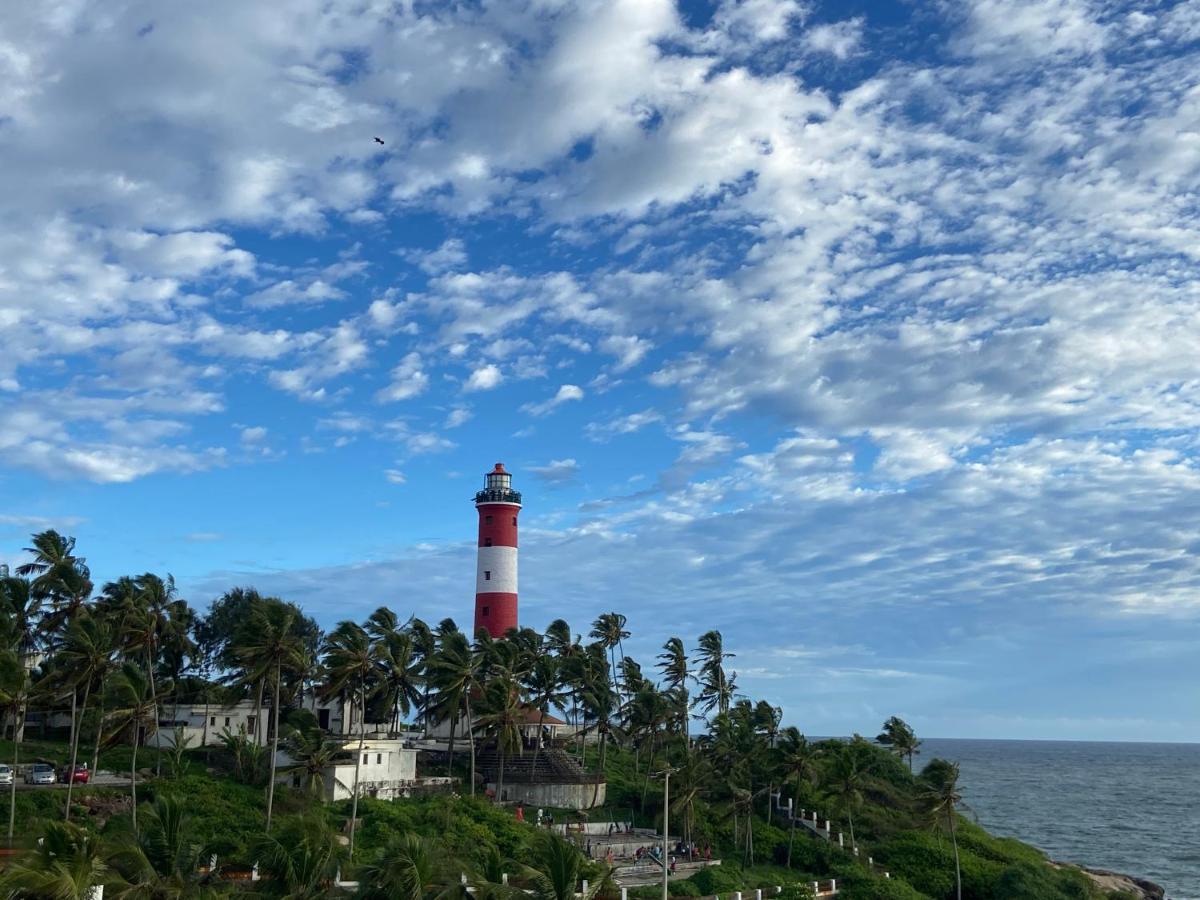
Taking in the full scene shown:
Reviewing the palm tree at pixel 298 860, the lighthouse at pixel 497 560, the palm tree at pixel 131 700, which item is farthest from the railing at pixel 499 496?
the palm tree at pixel 298 860

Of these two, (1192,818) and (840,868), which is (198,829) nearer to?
(840,868)

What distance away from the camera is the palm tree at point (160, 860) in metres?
22.2

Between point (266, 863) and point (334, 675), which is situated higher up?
point (334, 675)

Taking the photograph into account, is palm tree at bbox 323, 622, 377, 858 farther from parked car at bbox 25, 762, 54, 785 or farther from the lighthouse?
the lighthouse

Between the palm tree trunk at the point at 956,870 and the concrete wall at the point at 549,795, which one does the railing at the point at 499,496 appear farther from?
the palm tree trunk at the point at 956,870

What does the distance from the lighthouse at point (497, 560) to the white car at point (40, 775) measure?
3634cm

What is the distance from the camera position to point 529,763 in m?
75.1

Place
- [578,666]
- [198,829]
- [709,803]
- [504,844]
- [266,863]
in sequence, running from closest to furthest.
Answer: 1. [266,863]
2. [198,829]
3. [504,844]
4. [709,803]
5. [578,666]

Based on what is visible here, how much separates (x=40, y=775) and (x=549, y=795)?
3191 centimetres

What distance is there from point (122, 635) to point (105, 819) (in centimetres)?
1222

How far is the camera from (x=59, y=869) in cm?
1986

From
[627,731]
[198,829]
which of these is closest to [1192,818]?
[627,731]

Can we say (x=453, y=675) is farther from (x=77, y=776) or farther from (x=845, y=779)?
(x=845, y=779)

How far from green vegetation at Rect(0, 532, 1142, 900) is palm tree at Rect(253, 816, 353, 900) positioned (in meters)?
7.05
